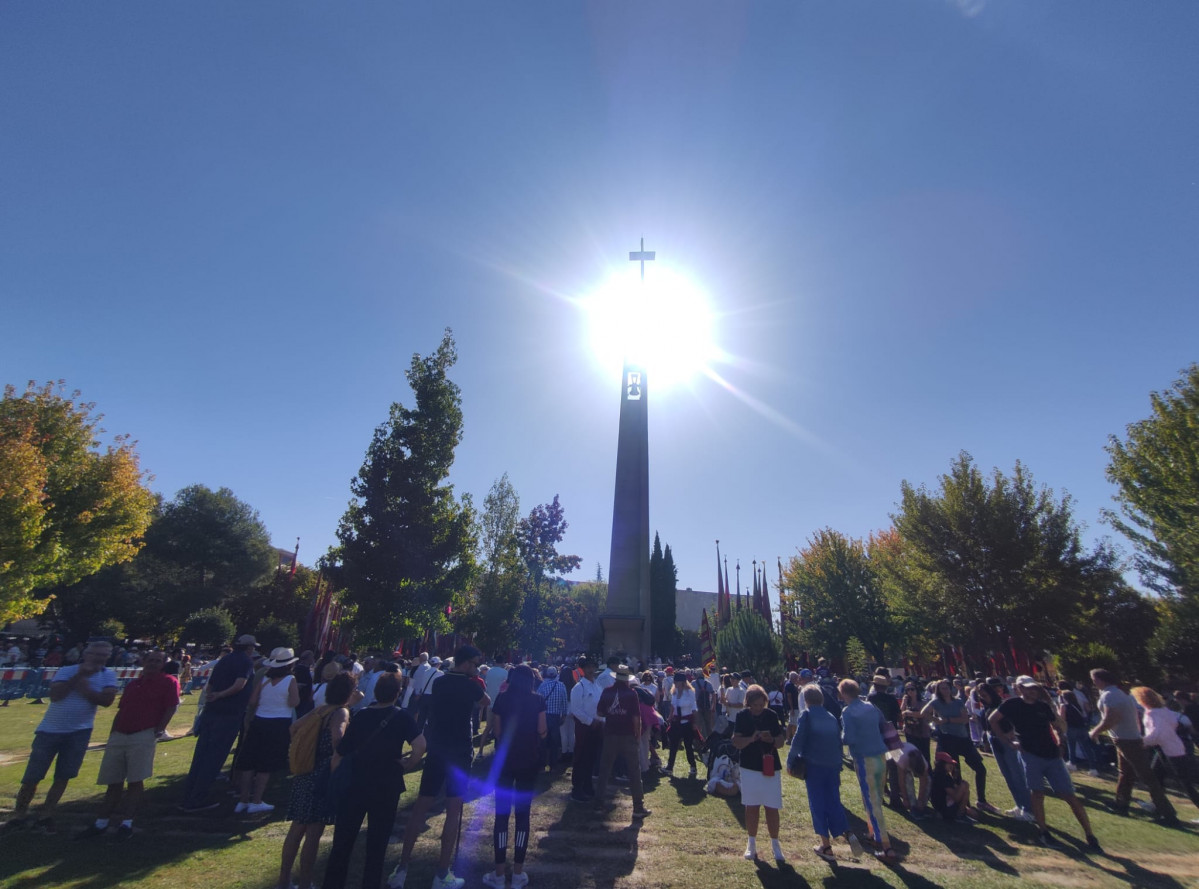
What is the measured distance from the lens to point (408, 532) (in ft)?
56.1

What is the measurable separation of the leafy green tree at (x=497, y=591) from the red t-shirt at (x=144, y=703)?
1056 inches

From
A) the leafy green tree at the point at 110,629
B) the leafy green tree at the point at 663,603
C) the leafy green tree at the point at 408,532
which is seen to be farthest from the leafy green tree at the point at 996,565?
the leafy green tree at the point at 110,629

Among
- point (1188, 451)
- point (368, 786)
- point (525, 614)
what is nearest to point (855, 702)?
point (368, 786)

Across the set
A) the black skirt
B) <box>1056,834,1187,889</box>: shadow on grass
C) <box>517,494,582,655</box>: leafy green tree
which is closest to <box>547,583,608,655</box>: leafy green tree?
<box>517,494,582,655</box>: leafy green tree

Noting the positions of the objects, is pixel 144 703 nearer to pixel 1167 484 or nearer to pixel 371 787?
pixel 371 787

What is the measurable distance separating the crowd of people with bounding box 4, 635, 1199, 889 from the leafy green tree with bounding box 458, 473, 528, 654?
982 inches

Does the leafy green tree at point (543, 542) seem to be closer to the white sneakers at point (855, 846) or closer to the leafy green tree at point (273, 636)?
the leafy green tree at point (273, 636)

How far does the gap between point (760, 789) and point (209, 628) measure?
117 feet

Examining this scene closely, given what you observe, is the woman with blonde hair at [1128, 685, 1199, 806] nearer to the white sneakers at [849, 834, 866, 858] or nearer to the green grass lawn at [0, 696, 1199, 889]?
the green grass lawn at [0, 696, 1199, 889]

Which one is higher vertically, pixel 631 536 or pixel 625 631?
pixel 631 536

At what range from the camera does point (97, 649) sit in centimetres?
552

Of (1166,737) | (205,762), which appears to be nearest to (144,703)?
(205,762)

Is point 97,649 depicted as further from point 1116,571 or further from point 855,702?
point 1116,571

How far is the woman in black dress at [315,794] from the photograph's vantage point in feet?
13.5
